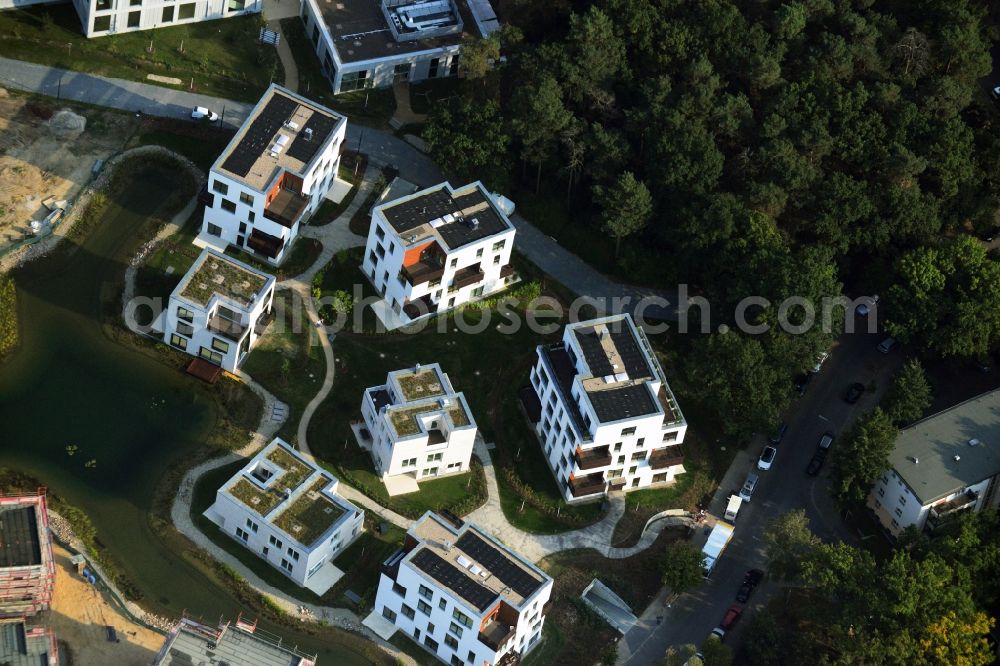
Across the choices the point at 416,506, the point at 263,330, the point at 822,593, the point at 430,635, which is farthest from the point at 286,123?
the point at 822,593

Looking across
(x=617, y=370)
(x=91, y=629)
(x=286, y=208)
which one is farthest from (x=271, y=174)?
(x=91, y=629)

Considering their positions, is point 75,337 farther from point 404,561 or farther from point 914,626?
point 914,626

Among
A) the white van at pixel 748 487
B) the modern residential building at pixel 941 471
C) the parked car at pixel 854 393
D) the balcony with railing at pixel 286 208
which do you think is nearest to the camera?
the modern residential building at pixel 941 471

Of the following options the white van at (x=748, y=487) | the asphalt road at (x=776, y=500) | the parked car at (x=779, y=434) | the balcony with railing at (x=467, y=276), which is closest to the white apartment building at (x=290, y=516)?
the balcony with railing at (x=467, y=276)

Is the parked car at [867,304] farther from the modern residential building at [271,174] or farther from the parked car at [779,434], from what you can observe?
the modern residential building at [271,174]

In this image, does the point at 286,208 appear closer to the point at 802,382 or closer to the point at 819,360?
the point at 802,382
